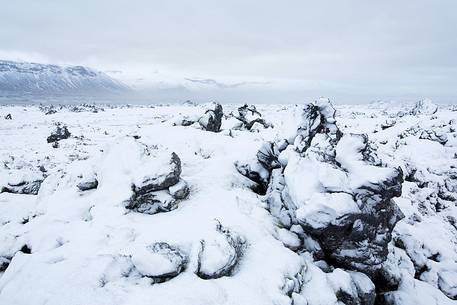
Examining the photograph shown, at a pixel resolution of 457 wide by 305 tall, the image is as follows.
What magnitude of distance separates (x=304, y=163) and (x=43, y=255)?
10.5 m

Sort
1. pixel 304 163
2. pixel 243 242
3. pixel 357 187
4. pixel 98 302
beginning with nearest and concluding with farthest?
pixel 98 302, pixel 243 242, pixel 357 187, pixel 304 163

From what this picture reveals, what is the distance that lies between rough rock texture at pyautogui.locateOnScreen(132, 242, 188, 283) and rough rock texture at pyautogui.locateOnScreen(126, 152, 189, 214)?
3352mm

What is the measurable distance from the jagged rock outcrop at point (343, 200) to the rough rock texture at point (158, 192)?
175 inches

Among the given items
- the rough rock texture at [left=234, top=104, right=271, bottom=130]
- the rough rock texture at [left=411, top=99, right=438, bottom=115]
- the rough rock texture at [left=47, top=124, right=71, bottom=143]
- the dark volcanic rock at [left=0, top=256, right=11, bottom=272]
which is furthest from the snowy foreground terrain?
the rough rock texture at [left=411, top=99, right=438, bottom=115]

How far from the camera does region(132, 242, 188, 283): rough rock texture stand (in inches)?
407

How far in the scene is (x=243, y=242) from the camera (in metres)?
12.2

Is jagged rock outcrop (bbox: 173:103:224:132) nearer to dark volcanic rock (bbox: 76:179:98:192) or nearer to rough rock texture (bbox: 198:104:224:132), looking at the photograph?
rough rock texture (bbox: 198:104:224:132)

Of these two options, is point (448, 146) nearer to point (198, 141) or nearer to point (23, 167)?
point (198, 141)

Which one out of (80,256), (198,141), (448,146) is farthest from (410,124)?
(80,256)

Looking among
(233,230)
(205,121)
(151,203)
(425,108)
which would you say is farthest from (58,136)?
(425,108)

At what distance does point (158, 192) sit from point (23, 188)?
11.2 meters

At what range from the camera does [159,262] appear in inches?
411

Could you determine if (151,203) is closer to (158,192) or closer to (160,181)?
(158,192)

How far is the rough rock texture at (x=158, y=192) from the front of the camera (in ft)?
46.3
